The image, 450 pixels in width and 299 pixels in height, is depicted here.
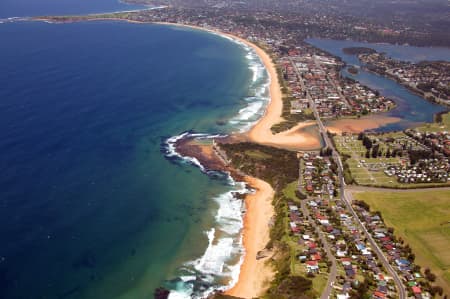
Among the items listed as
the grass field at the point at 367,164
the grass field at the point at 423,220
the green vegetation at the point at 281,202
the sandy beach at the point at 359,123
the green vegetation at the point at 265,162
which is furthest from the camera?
the sandy beach at the point at 359,123

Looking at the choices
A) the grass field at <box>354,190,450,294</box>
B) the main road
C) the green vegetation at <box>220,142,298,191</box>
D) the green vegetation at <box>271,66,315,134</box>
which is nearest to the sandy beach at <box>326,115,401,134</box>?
the main road

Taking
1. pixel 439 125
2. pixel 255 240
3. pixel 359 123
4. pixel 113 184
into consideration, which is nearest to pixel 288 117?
pixel 359 123

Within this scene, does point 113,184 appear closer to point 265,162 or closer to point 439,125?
point 265,162

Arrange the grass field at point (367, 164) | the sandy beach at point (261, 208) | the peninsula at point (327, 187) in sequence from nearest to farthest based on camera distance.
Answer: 1. the peninsula at point (327, 187)
2. the sandy beach at point (261, 208)
3. the grass field at point (367, 164)

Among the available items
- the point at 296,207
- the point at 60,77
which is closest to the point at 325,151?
the point at 296,207

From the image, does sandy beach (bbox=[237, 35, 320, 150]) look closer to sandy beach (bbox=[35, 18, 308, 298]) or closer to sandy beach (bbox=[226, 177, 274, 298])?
sandy beach (bbox=[35, 18, 308, 298])

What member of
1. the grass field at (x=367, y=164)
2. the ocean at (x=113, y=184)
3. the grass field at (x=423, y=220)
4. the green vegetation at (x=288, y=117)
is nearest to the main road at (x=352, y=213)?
the grass field at (x=367, y=164)

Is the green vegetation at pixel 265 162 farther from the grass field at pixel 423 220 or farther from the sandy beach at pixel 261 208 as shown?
the grass field at pixel 423 220

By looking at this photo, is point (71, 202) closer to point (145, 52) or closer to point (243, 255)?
point (243, 255)
